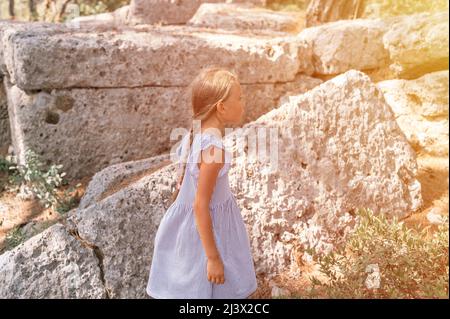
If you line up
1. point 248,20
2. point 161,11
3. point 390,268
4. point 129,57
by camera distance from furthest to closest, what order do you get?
point 161,11 < point 248,20 < point 129,57 < point 390,268

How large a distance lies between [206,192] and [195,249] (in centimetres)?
30

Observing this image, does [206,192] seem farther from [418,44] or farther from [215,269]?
[418,44]

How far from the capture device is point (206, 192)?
82.0 inches

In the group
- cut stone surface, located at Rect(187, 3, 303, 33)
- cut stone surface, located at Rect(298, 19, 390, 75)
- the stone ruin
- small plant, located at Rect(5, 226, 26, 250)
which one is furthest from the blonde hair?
cut stone surface, located at Rect(187, 3, 303, 33)

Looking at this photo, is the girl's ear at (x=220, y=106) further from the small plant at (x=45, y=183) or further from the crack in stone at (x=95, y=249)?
the small plant at (x=45, y=183)

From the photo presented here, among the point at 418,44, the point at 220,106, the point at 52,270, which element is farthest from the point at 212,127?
the point at 418,44

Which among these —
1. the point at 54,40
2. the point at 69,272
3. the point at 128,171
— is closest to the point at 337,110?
the point at 128,171

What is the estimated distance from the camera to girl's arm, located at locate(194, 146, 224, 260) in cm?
208

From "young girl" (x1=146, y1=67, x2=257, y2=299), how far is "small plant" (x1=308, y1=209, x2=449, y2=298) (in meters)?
0.68

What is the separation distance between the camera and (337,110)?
344 centimetres

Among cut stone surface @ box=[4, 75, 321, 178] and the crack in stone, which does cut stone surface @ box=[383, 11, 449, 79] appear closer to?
cut stone surface @ box=[4, 75, 321, 178]

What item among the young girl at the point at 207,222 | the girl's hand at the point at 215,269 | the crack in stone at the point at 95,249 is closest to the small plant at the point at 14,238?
the crack in stone at the point at 95,249

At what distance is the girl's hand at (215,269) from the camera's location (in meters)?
2.14

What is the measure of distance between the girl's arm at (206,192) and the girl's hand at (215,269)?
0.09ft
